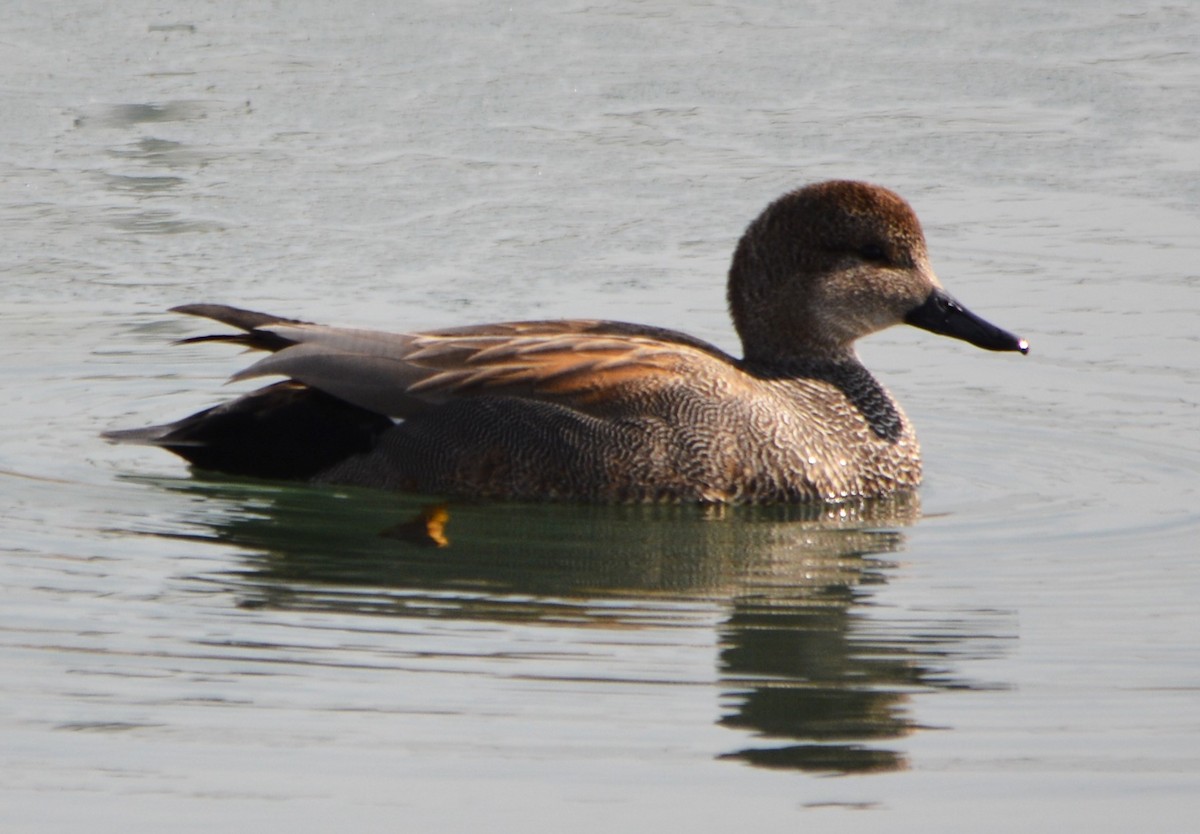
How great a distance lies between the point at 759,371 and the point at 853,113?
3.97 m

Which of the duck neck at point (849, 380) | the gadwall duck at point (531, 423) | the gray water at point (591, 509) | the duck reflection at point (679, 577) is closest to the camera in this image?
the gray water at point (591, 509)

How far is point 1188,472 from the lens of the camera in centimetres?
745

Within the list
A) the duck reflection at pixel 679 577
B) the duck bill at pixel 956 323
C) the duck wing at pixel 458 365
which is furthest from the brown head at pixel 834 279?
the duck reflection at pixel 679 577

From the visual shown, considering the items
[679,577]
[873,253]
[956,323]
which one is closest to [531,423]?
[679,577]

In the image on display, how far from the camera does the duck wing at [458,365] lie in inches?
284

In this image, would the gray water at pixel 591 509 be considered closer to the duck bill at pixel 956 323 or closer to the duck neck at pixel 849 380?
the duck neck at pixel 849 380

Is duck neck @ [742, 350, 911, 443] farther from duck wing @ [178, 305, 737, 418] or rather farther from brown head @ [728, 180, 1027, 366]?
duck wing @ [178, 305, 737, 418]

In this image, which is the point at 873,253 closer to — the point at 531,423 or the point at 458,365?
the point at 531,423

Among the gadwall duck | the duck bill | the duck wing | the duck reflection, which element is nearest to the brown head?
the duck bill

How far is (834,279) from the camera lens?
306 inches

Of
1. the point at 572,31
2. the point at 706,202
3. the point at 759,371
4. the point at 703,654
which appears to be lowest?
the point at 703,654

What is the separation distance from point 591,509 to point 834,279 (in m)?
1.30

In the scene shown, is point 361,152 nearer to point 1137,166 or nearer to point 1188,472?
point 1137,166

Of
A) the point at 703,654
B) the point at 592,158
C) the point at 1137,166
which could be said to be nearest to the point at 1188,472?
the point at 703,654
